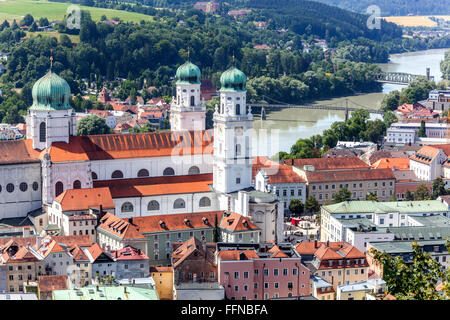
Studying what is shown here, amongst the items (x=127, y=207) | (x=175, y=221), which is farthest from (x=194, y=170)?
(x=175, y=221)

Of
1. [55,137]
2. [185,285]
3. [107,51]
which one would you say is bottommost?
[185,285]

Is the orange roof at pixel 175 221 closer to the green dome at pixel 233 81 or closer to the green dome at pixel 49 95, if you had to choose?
the green dome at pixel 233 81

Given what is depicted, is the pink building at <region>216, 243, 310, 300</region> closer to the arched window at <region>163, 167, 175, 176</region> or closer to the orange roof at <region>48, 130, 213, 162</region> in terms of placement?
the arched window at <region>163, 167, 175, 176</region>

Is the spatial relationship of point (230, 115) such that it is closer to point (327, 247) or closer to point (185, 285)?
point (327, 247)

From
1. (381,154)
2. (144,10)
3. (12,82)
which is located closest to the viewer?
(381,154)

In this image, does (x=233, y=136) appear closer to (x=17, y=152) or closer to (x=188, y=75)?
(x=188, y=75)

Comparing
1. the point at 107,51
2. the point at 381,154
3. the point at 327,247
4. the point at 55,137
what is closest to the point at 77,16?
the point at 107,51

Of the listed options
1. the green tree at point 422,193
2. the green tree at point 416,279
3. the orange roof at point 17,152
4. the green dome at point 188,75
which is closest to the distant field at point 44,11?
the green dome at point 188,75
